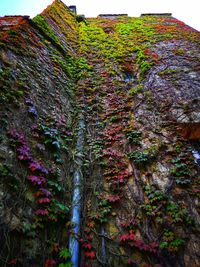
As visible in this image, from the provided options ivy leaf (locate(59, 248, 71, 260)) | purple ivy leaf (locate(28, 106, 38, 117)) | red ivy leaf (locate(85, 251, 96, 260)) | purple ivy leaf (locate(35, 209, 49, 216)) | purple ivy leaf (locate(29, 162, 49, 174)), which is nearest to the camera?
ivy leaf (locate(59, 248, 71, 260))

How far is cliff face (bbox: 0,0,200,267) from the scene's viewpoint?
346 centimetres

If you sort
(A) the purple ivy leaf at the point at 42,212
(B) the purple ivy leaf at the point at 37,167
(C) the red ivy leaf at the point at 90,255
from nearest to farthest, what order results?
(A) the purple ivy leaf at the point at 42,212 < (C) the red ivy leaf at the point at 90,255 < (B) the purple ivy leaf at the point at 37,167

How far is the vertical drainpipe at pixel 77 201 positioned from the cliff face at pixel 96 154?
0.11 ft

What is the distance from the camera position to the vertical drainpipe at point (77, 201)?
340cm

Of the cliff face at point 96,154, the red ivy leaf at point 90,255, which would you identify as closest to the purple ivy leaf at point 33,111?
the cliff face at point 96,154

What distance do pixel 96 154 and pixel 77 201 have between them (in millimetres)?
1342

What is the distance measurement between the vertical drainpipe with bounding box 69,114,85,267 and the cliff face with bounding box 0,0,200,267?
0.03m

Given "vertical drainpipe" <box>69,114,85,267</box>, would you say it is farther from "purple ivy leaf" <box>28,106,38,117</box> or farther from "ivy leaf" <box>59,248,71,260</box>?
"purple ivy leaf" <box>28,106,38,117</box>

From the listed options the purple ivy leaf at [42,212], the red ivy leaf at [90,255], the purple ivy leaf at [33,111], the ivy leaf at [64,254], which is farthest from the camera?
the purple ivy leaf at [33,111]

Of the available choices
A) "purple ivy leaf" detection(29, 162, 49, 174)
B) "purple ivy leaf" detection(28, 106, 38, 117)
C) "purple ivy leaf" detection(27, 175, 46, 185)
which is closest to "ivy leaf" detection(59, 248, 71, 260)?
"purple ivy leaf" detection(27, 175, 46, 185)

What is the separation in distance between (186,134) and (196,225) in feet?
7.38

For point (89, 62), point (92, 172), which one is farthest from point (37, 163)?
point (89, 62)

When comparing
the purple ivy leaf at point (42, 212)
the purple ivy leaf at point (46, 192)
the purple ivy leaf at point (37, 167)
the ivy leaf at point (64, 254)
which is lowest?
the ivy leaf at point (64, 254)

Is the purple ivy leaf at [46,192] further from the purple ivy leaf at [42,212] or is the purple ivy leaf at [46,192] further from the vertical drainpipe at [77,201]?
the vertical drainpipe at [77,201]
